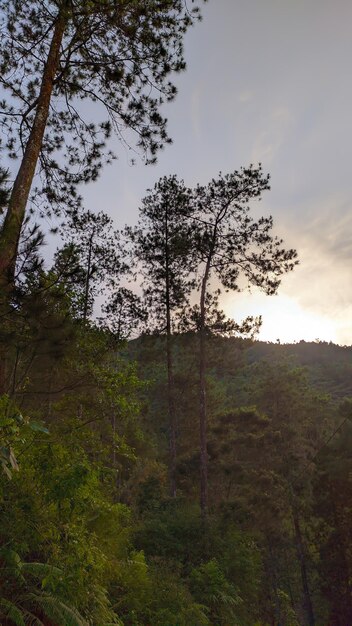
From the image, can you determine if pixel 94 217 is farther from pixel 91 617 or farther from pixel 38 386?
pixel 91 617

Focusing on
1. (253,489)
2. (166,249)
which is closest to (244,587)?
(253,489)

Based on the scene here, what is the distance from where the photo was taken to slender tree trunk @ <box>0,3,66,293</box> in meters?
5.04

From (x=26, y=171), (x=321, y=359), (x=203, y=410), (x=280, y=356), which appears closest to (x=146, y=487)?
(x=203, y=410)

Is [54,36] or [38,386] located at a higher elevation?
[54,36]

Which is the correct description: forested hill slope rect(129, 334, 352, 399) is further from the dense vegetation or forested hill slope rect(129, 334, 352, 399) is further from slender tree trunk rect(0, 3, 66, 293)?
slender tree trunk rect(0, 3, 66, 293)

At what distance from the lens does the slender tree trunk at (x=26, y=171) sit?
504 centimetres

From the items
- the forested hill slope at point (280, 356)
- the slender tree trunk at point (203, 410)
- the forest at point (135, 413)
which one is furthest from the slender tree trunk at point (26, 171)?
the forested hill slope at point (280, 356)

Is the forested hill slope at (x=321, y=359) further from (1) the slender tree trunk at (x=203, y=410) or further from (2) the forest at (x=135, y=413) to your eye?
(1) the slender tree trunk at (x=203, y=410)

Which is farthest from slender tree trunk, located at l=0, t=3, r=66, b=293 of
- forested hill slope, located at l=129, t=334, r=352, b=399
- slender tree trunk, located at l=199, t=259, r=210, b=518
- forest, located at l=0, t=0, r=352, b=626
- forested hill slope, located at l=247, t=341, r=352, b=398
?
forested hill slope, located at l=247, t=341, r=352, b=398

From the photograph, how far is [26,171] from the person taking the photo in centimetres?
703

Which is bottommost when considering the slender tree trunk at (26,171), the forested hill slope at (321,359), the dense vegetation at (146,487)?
the dense vegetation at (146,487)

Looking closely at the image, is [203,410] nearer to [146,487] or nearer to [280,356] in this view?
[146,487]

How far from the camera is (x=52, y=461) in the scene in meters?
5.61

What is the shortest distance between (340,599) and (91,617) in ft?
66.0
